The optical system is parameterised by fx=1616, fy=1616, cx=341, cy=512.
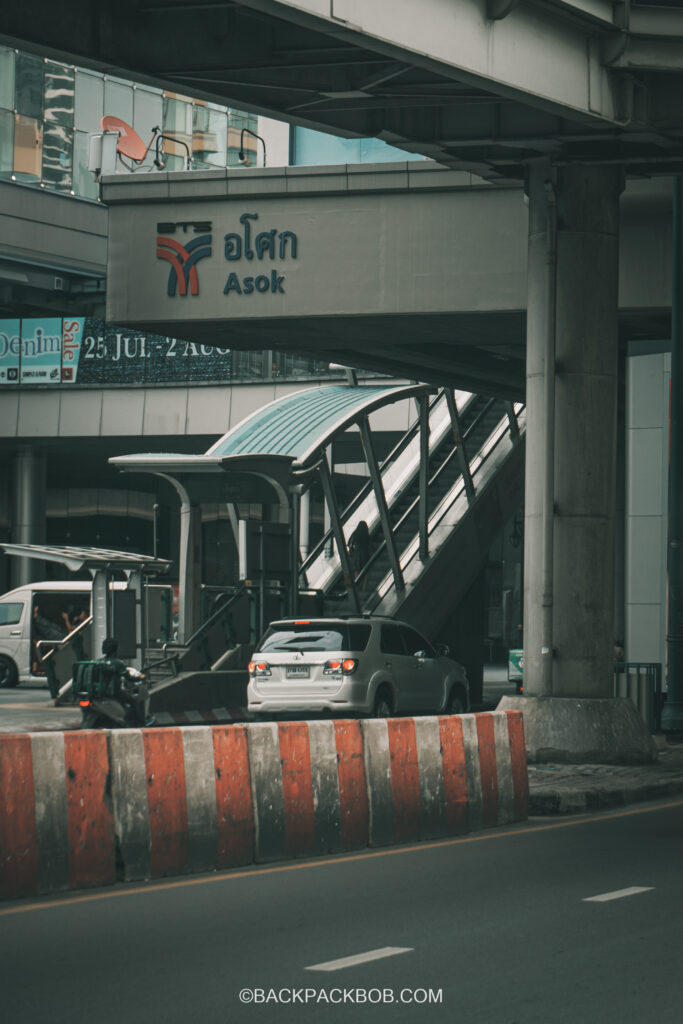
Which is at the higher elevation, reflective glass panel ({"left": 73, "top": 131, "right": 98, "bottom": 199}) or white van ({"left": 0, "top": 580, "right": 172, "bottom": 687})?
reflective glass panel ({"left": 73, "top": 131, "right": 98, "bottom": 199})

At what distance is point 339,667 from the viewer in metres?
22.0

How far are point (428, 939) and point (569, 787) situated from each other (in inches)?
288

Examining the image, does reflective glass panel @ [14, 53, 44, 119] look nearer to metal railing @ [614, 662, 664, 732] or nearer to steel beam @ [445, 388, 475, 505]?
steel beam @ [445, 388, 475, 505]

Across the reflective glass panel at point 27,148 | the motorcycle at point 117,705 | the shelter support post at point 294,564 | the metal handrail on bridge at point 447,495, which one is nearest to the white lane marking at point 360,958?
the motorcycle at point 117,705

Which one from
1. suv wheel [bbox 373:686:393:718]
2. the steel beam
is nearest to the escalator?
the steel beam

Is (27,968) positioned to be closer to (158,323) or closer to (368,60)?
(368,60)

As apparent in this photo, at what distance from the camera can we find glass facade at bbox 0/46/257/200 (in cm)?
4597

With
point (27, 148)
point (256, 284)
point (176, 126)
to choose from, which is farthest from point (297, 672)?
point (176, 126)

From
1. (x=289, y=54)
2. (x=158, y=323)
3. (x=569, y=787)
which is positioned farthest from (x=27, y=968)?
(x=158, y=323)

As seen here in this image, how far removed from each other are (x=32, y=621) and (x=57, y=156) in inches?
728

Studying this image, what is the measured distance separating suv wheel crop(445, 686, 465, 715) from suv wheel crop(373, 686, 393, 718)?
2.06 m

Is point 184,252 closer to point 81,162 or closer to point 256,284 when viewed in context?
point 256,284

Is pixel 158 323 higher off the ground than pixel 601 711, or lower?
higher

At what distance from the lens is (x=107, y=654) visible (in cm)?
2039
